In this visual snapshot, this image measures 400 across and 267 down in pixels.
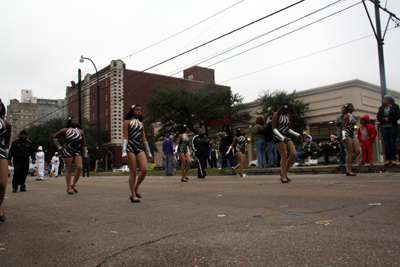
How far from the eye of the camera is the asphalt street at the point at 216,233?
267cm


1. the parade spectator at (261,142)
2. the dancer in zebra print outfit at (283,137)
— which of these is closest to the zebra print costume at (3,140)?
the dancer in zebra print outfit at (283,137)

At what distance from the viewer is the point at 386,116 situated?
371 inches

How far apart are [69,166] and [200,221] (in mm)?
5315

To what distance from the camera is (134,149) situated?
656 centimetres

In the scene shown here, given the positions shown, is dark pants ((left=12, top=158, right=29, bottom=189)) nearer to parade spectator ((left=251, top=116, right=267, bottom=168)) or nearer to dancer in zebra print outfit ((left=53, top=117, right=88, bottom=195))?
dancer in zebra print outfit ((left=53, top=117, right=88, bottom=195))

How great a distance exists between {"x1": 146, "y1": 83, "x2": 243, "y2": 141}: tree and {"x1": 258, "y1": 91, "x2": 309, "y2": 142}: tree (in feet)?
16.4

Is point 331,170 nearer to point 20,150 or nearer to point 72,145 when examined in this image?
point 72,145

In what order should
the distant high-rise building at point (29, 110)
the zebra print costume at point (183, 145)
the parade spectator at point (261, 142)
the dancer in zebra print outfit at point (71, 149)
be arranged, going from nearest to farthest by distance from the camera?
1. the dancer in zebra print outfit at point (71, 149)
2. the zebra print costume at point (183, 145)
3. the parade spectator at point (261, 142)
4. the distant high-rise building at point (29, 110)

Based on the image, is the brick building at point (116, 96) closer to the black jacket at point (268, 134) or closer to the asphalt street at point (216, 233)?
the black jacket at point (268, 134)

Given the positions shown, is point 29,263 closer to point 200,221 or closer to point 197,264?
point 197,264

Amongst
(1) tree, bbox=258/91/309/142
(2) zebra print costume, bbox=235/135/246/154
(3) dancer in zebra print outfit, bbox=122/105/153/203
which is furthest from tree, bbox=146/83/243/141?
(3) dancer in zebra print outfit, bbox=122/105/153/203

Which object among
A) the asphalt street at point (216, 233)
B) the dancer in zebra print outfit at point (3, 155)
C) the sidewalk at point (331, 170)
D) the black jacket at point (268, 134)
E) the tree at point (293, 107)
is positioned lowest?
the asphalt street at point (216, 233)

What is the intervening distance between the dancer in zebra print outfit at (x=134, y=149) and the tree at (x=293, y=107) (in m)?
23.5

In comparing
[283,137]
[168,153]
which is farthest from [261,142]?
[283,137]
